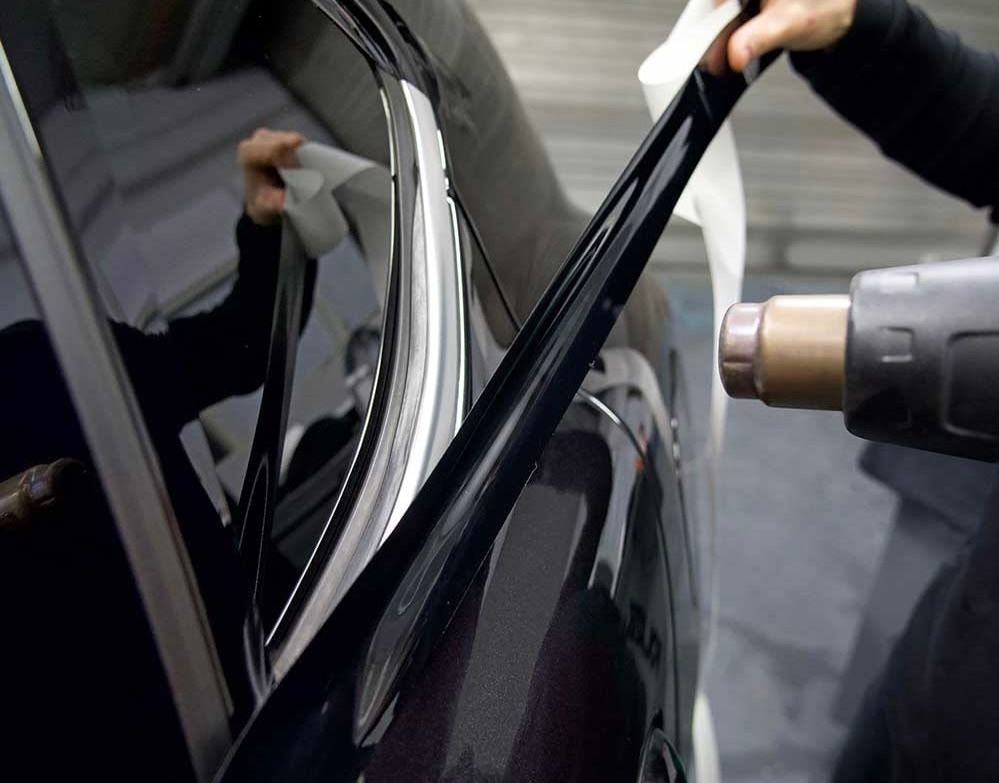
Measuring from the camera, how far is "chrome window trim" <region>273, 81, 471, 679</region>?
52 centimetres

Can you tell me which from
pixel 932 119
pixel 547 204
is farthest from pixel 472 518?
pixel 932 119

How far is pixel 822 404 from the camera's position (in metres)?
0.36

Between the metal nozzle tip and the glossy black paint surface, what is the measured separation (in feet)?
0.60

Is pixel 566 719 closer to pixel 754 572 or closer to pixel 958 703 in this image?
pixel 958 703

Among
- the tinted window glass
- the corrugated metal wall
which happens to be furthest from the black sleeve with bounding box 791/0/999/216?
the corrugated metal wall

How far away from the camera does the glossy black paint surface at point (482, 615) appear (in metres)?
0.44

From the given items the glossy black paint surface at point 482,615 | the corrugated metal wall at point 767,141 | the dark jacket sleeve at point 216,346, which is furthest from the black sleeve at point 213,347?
the corrugated metal wall at point 767,141

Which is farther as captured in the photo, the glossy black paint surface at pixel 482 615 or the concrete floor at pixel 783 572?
the concrete floor at pixel 783 572

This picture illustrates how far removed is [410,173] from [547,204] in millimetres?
264

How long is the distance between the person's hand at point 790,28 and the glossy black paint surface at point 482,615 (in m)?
0.27

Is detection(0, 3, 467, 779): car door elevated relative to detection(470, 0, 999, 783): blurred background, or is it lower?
elevated

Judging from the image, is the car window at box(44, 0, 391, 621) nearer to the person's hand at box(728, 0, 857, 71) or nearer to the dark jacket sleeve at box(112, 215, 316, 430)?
the dark jacket sleeve at box(112, 215, 316, 430)

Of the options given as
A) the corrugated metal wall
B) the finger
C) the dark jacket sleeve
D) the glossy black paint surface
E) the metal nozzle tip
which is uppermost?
the metal nozzle tip

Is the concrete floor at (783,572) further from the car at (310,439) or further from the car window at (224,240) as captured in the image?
the car window at (224,240)
